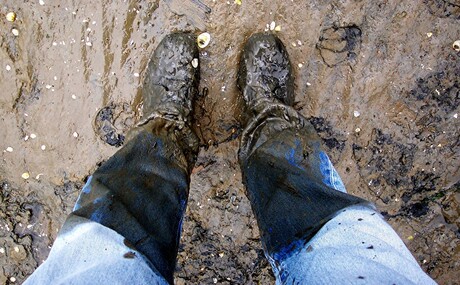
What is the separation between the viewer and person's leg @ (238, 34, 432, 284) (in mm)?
1062

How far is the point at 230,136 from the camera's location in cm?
189

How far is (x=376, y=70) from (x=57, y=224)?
1.80m

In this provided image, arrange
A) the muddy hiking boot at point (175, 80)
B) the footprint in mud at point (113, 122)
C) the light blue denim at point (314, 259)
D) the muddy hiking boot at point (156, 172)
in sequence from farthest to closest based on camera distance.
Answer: the footprint in mud at point (113, 122) < the muddy hiking boot at point (175, 80) < the muddy hiking boot at point (156, 172) < the light blue denim at point (314, 259)

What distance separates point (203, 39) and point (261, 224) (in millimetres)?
961

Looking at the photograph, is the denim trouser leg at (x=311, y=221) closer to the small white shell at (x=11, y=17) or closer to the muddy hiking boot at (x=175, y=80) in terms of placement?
the muddy hiking boot at (x=175, y=80)

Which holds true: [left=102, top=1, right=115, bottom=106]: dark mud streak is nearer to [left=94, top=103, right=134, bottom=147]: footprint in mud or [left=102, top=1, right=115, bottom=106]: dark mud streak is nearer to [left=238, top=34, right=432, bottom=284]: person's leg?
[left=94, top=103, right=134, bottom=147]: footprint in mud

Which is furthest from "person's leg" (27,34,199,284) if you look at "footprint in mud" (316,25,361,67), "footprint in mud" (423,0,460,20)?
"footprint in mud" (423,0,460,20)

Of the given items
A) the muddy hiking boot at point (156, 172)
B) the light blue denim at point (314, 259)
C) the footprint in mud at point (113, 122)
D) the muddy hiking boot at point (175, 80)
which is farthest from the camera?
the footprint in mud at point (113, 122)

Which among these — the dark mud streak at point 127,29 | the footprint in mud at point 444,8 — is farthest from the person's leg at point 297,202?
the footprint in mud at point 444,8

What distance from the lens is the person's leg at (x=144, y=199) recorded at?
3.57 ft

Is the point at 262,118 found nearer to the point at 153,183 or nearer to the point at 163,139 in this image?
the point at 163,139

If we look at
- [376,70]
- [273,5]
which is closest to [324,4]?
[273,5]

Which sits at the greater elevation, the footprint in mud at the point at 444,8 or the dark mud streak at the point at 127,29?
the footprint in mud at the point at 444,8

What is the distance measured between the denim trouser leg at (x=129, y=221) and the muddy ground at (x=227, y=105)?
40 centimetres
